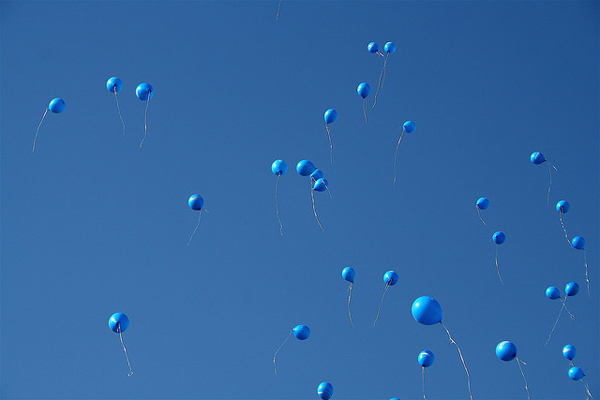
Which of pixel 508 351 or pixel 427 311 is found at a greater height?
pixel 427 311

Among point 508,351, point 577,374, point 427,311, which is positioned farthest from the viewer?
point 577,374

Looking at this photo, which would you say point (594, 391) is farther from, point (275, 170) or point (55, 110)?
point (55, 110)

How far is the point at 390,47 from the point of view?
14.1ft

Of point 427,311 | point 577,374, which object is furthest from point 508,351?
point 577,374

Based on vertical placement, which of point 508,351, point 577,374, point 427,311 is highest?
point 427,311

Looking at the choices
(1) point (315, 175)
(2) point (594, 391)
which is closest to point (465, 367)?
(2) point (594, 391)

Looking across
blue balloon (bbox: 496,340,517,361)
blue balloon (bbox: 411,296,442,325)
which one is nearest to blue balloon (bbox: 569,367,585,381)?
blue balloon (bbox: 496,340,517,361)

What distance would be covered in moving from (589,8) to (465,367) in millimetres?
3552

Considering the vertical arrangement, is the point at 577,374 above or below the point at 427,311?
below

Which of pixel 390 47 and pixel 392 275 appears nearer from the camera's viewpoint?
pixel 392 275

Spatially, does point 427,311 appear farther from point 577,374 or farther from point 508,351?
point 577,374

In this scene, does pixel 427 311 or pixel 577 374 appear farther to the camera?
pixel 577 374

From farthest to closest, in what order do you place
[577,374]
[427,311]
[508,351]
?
[577,374]
[508,351]
[427,311]

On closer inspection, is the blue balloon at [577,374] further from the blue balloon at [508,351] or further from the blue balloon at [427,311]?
the blue balloon at [427,311]
